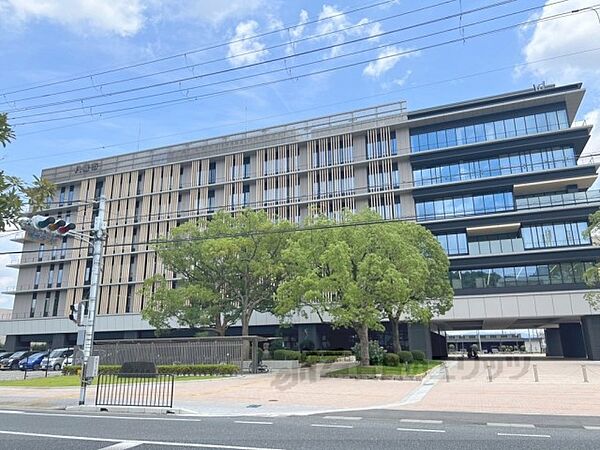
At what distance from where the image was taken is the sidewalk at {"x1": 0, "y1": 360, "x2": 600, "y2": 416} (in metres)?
12.8

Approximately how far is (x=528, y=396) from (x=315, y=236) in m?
14.5

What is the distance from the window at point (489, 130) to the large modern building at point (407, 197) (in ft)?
0.36

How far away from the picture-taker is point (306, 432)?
8836 millimetres

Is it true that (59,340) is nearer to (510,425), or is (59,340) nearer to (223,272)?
(223,272)

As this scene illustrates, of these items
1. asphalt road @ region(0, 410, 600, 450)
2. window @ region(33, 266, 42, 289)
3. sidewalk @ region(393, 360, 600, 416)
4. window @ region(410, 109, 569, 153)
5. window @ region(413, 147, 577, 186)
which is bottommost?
sidewalk @ region(393, 360, 600, 416)

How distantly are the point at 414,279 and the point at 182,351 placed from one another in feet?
47.1

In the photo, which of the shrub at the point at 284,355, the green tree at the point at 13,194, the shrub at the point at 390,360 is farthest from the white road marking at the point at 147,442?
the shrub at the point at 284,355

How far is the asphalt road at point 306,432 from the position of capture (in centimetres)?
750

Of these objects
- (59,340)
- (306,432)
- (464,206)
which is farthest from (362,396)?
(59,340)

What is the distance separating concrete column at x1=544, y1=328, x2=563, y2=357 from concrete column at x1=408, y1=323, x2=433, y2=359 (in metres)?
23.1

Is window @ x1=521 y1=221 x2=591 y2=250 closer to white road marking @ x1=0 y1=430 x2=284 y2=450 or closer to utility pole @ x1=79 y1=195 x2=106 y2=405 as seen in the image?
utility pole @ x1=79 y1=195 x2=106 y2=405

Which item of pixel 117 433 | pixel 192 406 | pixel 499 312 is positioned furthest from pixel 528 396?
pixel 499 312

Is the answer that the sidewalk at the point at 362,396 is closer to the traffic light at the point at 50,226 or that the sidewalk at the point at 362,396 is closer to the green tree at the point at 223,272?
the traffic light at the point at 50,226

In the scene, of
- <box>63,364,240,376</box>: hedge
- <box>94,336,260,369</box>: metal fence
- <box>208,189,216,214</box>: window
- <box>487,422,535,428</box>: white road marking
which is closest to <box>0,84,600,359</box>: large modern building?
<box>208,189,216,214</box>: window
